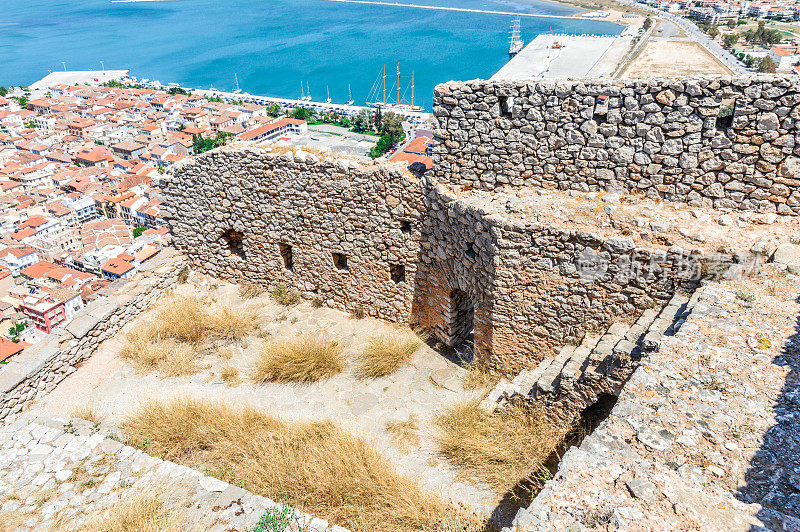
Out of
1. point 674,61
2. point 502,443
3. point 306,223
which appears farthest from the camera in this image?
point 674,61

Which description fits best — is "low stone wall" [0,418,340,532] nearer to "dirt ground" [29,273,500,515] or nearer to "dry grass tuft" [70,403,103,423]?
"dry grass tuft" [70,403,103,423]

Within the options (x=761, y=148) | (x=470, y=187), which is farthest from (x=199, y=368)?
(x=761, y=148)

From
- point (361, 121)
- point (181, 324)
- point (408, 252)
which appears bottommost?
point (361, 121)

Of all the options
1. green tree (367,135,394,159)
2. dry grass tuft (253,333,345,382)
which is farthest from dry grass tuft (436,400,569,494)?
green tree (367,135,394,159)

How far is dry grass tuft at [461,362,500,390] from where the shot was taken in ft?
19.4

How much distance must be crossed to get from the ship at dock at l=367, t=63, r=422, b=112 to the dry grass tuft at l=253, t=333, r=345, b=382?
70.1 metres

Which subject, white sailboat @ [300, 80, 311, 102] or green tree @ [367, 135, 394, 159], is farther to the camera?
white sailboat @ [300, 80, 311, 102]

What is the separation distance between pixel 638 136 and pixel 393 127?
197 feet

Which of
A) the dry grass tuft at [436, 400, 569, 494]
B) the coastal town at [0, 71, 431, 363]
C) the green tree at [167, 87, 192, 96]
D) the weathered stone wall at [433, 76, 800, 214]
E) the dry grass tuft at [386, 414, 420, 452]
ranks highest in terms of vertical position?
the weathered stone wall at [433, 76, 800, 214]

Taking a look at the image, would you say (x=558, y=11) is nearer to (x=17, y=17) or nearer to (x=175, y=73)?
(x=175, y=73)

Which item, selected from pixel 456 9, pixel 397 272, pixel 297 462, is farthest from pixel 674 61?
pixel 456 9

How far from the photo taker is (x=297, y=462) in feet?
14.4

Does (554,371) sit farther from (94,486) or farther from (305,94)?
(305,94)

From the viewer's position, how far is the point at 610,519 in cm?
268
